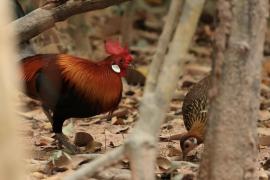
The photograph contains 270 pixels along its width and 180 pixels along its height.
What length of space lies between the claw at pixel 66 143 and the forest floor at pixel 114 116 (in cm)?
6

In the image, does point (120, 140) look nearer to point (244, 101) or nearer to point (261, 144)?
point (261, 144)

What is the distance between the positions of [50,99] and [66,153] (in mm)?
591

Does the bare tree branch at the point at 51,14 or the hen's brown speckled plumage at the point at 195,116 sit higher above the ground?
the bare tree branch at the point at 51,14

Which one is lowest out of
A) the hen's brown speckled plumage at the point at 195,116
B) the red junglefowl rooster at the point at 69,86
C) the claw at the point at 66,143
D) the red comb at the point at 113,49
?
the claw at the point at 66,143

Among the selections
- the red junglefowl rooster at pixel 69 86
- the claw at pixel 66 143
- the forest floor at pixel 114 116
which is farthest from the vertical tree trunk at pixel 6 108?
the red junglefowl rooster at pixel 69 86

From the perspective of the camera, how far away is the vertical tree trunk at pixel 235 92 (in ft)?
10.7

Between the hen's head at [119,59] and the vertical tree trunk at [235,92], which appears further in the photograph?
the hen's head at [119,59]

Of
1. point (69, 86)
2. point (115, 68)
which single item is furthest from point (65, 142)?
point (115, 68)

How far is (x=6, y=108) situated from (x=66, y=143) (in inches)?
87.1

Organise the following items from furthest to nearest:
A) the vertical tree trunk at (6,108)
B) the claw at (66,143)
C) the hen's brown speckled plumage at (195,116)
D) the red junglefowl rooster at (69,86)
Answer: the red junglefowl rooster at (69,86), the claw at (66,143), the hen's brown speckled plumage at (195,116), the vertical tree trunk at (6,108)

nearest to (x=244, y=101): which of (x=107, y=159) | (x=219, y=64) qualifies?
(x=219, y=64)

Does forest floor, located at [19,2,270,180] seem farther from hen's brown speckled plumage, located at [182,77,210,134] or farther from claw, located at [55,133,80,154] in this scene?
hen's brown speckled plumage, located at [182,77,210,134]

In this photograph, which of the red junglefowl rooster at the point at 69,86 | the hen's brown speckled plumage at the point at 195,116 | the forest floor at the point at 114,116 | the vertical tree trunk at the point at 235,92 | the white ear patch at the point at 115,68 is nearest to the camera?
the vertical tree trunk at the point at 235,92

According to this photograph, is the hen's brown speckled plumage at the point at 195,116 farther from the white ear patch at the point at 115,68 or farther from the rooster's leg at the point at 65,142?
the rooster's leg at the point at 65,142
